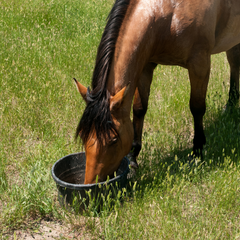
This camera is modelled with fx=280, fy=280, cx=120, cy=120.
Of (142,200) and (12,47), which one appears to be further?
(12,47)

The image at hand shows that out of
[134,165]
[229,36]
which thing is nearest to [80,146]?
[134,165]

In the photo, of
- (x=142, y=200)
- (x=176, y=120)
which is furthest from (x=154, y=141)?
(x=142, y=200)

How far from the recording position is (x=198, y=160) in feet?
9.52

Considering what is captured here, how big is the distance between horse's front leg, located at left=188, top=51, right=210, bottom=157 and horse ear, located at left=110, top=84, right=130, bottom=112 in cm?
112

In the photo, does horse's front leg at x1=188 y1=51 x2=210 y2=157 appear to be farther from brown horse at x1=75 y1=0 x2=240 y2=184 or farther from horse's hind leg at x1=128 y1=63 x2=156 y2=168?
horse's hind leg at x1=128 y1=63 x2=156 y2=168

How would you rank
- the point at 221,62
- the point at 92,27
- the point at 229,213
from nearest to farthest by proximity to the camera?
the point at 229,213
the point at 221,62
the point at 92,27

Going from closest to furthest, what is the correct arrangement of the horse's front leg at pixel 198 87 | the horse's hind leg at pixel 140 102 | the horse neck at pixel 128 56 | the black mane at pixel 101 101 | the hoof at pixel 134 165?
the black mane at pixel 101 101 < the horse neck at pixel 128 56 < the horse's front leg at pixel 198 87 < the hoof at pixel 134 165 < the horse's hind leg at pixel 140 102

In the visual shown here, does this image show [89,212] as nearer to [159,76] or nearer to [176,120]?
[176,120]

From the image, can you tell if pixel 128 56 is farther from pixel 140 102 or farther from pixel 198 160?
pixel 198 160

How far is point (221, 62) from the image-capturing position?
6.18 metres

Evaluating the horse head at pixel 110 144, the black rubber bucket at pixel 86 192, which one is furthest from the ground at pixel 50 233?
the horse head at pixel 110 144

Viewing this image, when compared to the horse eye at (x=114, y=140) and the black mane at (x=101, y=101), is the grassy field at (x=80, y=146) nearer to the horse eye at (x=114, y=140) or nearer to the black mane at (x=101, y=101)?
the horse eye at (x=114, y=140)

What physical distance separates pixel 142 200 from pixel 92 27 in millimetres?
5413

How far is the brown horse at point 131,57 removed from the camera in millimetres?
2227
